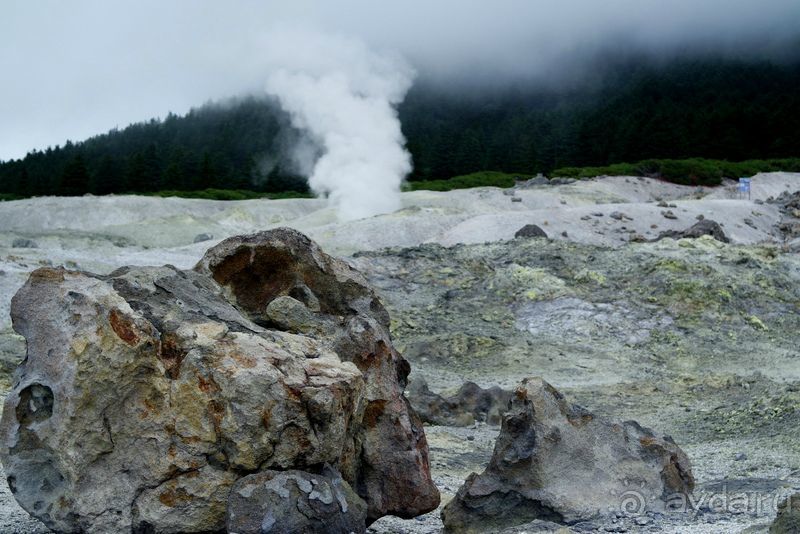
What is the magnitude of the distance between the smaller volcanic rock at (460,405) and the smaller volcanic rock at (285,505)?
7.88 meters

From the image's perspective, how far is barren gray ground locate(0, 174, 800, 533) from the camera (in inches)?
397

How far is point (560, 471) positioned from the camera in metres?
7.07

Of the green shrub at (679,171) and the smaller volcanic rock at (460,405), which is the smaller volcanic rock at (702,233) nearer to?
the smaller volcanic rock at (460,405)

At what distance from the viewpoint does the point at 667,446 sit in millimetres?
7688

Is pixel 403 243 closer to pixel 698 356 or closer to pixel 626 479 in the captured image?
pixel 698 356

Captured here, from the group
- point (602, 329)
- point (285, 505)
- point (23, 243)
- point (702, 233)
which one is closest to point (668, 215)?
point (702, 233)

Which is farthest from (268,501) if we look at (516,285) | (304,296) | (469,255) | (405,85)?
(405,85)

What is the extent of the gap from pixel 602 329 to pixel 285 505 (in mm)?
17889

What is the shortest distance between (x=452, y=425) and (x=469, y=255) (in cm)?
1473

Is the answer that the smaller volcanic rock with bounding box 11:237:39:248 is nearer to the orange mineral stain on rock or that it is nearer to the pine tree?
the orange mineral stain on rock

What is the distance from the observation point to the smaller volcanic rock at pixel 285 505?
5516 millimetres

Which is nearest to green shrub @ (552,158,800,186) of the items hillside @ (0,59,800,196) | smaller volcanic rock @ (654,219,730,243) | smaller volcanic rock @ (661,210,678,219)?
hillside @ (0,59,800,196)

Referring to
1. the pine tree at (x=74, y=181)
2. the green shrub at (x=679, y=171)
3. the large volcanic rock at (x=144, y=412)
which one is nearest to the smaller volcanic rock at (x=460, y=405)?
the large volcanic rock at (x=144, y=412)

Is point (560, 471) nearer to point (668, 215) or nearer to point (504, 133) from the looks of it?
point (668, 215)
